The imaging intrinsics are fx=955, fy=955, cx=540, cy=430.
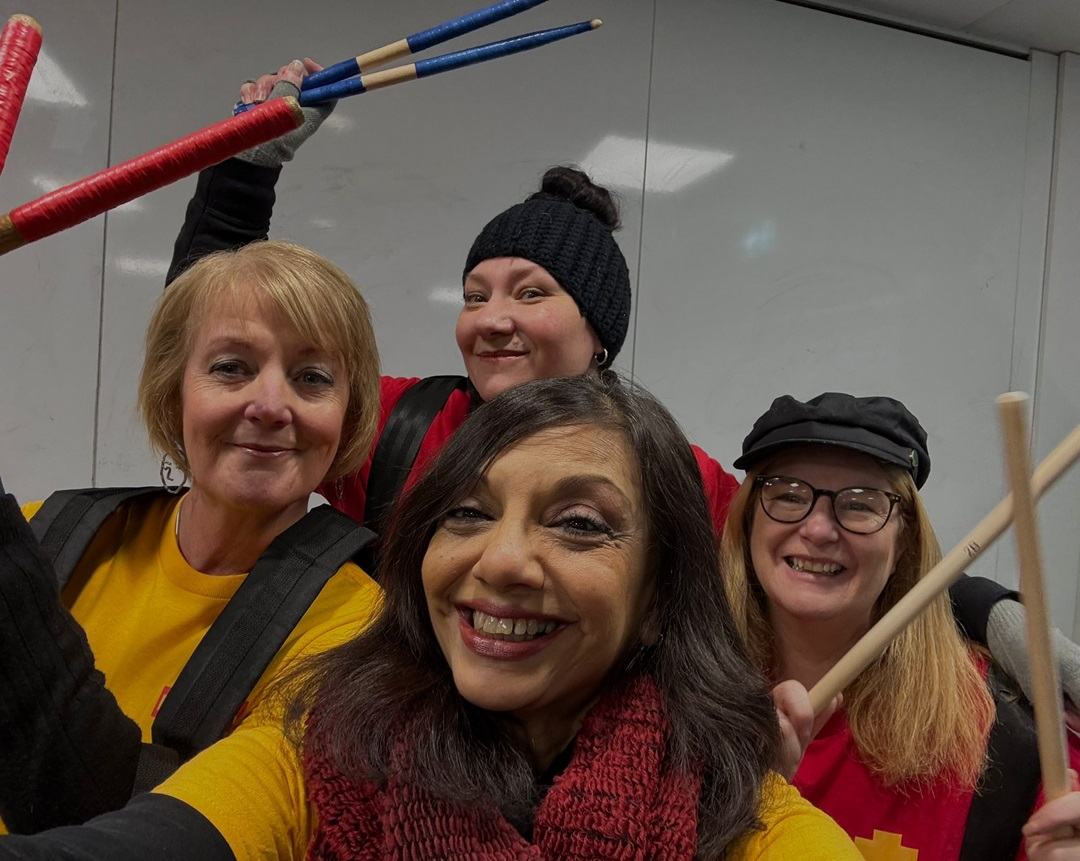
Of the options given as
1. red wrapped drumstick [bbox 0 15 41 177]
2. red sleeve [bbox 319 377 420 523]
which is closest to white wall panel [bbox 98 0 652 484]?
red sleeve [bbox 319 377 420 523]

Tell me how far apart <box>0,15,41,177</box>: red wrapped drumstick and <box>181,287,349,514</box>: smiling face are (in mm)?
552

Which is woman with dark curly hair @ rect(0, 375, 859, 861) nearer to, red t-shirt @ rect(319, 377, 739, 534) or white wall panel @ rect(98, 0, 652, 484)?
red t-shirt @ rect(319, 377, 739, 534)

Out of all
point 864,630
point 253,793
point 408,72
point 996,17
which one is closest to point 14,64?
point 408,72

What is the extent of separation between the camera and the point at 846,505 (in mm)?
1249

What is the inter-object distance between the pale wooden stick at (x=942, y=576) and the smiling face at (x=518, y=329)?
2.21 feet

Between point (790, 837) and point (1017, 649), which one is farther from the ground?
point (1017, 649)

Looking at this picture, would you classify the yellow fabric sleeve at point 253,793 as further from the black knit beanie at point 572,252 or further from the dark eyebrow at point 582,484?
the black knit beanie at point 572,252

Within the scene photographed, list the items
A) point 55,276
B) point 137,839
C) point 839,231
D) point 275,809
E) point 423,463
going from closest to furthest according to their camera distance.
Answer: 1. point 137,839
2. point 275,809
3. point 423,463
4. point 55,276
5. point 839,231

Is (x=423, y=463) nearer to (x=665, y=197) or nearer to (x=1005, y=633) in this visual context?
(x=1005, y=633)

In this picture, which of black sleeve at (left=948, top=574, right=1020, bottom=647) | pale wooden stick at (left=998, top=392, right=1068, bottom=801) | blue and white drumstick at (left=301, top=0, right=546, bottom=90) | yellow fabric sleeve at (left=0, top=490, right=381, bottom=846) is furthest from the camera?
black sleeve at (left=948, top=574, right=1020, bottom=647)

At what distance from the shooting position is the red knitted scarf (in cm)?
73

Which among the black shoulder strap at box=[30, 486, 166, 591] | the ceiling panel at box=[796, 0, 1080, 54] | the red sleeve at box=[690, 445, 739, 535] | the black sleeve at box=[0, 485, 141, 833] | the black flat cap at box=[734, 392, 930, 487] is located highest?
the ceiling panel at box=[796, 0, 1080, 54]

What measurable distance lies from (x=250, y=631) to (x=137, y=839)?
32 cm

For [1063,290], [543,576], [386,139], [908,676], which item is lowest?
[908,676]
